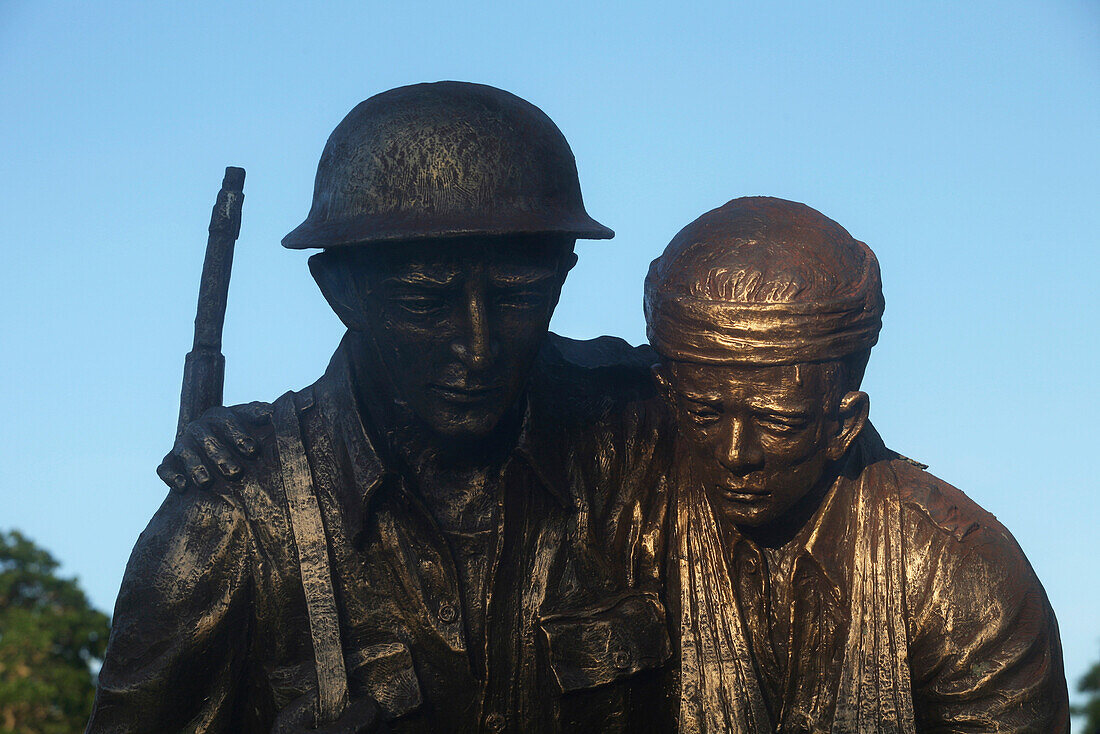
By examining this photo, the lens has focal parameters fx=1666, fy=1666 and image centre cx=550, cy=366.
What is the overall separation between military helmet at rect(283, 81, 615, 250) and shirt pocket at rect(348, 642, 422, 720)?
136cm

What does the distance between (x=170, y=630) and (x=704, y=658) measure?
1.80 m

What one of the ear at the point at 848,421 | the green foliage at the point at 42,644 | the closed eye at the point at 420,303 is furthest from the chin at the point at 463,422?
the green foliage at the point at 42,644

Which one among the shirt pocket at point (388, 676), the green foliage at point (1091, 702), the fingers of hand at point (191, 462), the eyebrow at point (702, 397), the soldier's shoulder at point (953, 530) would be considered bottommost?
the green foliage at point (1091, 702)

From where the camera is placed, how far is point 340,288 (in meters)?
5.67

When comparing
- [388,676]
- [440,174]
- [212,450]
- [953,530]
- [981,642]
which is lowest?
[388,676]

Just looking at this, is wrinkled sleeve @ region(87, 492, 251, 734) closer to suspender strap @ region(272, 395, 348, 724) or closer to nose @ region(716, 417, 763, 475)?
suspender strap @ region(272, 395, 348, 724)

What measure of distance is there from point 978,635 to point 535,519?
1530 mm

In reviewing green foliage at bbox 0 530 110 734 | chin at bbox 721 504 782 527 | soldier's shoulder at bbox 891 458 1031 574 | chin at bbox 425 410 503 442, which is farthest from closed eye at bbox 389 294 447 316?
green foliage at bbox 0 530 110 734

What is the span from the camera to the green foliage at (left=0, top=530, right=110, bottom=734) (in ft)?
54.0

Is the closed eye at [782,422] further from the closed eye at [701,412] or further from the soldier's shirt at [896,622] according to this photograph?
the soldier's shirt at [896,622]

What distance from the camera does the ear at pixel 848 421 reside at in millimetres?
5371

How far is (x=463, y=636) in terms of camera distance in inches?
220

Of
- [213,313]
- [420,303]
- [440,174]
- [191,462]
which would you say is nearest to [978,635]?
[420,303]

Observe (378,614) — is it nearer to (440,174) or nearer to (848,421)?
(440,174)
